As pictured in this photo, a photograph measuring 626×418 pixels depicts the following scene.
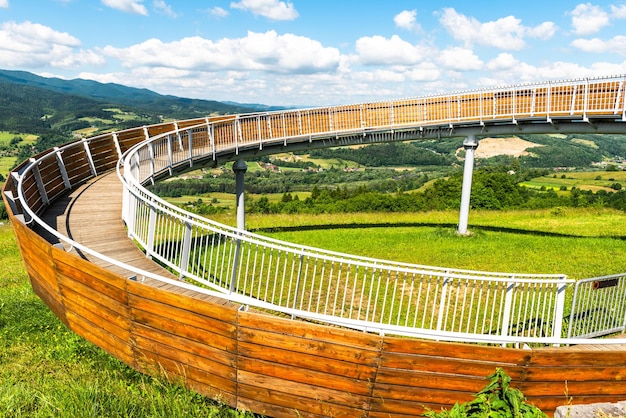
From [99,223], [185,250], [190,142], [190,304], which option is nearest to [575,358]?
[190,304]

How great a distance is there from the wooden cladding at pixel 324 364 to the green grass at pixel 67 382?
0.35m

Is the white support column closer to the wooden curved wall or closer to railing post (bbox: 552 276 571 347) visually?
railing post (bbox: 552 276 571 347)

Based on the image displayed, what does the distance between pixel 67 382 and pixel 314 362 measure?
371cm

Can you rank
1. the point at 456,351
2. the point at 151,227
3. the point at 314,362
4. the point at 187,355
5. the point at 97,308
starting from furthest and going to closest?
the point at 151,227 < the point at 97,308 < the point at 187,355 < the point at 314,362 < the point at 456,351

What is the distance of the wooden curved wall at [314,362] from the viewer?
4945 mm

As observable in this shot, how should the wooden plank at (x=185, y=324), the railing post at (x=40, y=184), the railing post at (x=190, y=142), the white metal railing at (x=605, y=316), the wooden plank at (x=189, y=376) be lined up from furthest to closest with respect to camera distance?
the railing post at (x=190, y=142) → the railing post at (x=40, y=184) → the white metal railing at (x=605, y=316) → the wooden plank at (x=189, y=376) → the wooden plank at (x=185, y=324)

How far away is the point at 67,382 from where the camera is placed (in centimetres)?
590

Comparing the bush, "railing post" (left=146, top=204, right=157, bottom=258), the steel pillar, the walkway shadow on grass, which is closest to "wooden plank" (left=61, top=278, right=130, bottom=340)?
"railing post" (left=146, top=204, right=157, bottom=258)

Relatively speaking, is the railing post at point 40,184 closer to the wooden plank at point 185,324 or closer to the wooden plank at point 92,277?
the wooden plank at point 92,277

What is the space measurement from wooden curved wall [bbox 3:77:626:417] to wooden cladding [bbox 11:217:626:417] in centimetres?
1

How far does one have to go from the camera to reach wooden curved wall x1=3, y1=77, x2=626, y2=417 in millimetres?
4945

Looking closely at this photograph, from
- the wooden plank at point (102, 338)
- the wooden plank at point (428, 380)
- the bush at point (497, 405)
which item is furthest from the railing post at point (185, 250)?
the bush at point (497, 405)

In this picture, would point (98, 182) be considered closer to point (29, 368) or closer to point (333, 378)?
point (29, 368)

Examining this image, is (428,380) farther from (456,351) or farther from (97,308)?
(97,308)
